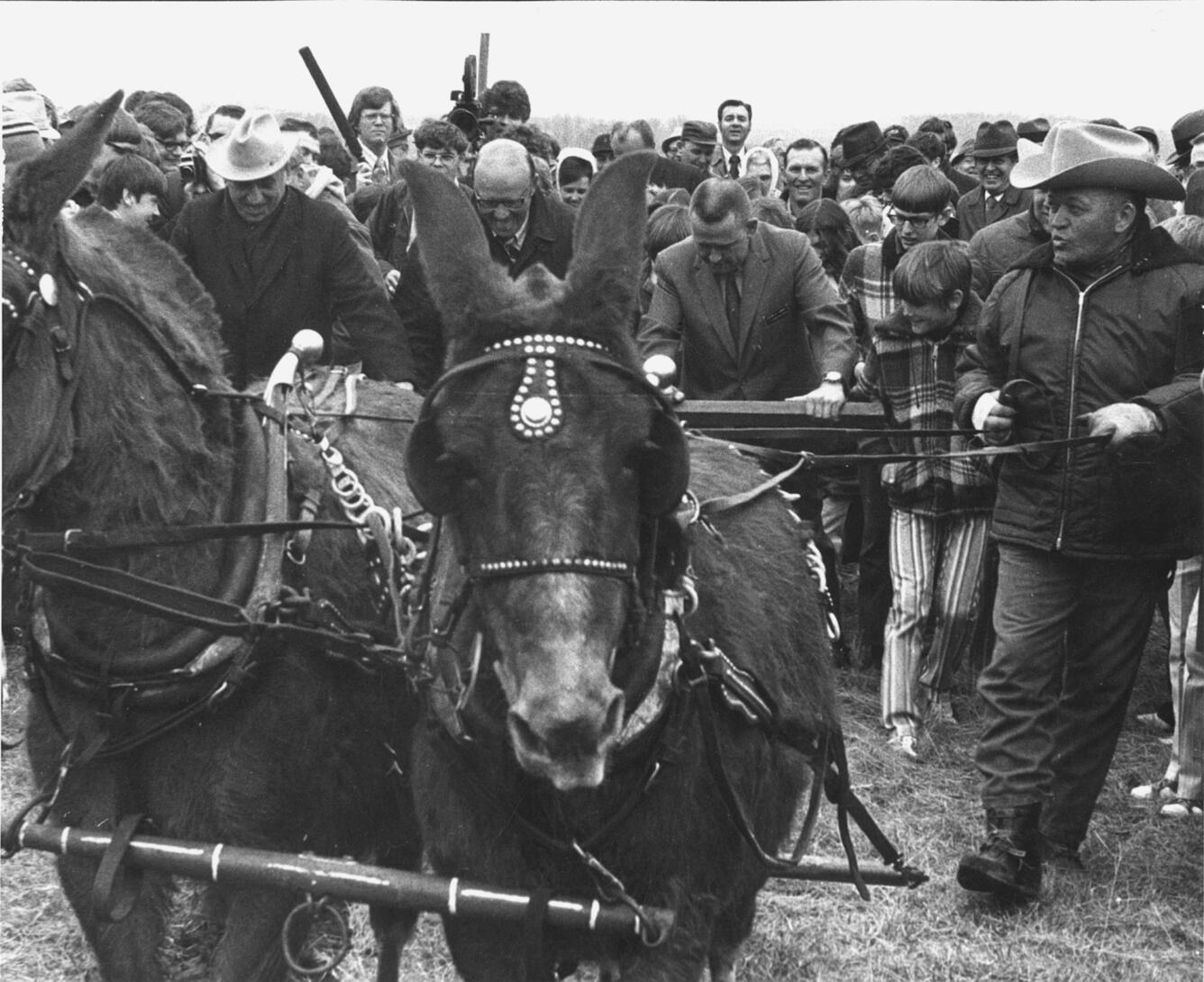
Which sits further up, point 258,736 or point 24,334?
point 24,334

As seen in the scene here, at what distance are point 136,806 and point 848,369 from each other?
4.12 m

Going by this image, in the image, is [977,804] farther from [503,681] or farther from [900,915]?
[503,681]

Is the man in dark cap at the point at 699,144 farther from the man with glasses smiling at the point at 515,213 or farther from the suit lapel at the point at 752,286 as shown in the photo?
the man with glasses smiling at the point at 515,213

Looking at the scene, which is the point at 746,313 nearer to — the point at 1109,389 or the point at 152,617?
the point at 1109,389

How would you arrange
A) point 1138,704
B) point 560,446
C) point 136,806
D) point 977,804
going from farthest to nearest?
point 1138,704 < point 977,804 < point 136,806 < point 560,446

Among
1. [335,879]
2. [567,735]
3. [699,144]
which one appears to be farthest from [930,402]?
[699,144]

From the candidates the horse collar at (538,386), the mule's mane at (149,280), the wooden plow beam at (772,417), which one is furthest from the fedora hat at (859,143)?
the horse collar at (538,386)

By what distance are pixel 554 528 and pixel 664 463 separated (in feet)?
1.00

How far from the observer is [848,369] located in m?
7.12

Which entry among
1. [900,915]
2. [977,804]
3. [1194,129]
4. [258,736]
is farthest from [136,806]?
[1194,129]

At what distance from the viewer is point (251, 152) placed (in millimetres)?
6066

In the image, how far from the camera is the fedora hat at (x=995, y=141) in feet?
31.2

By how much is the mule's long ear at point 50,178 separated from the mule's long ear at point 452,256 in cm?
71

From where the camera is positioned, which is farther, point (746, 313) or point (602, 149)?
point (602, 149)
